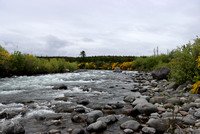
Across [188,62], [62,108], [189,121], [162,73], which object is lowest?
[62,108]

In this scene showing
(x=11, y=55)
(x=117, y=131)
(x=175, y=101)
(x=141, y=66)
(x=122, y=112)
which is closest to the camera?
(x=117, y=131)

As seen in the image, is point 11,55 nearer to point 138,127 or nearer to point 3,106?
point 3,106

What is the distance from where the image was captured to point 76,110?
4.77 metres

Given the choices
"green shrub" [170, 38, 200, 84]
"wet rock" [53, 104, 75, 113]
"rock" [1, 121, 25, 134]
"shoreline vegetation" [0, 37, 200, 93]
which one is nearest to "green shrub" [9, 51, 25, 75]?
"shoreline vegetation" [0, 37, 200, 93]

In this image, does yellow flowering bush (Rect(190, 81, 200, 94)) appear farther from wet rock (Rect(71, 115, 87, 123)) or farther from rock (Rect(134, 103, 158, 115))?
wet rock (Rect(71, 115, 87, 123))

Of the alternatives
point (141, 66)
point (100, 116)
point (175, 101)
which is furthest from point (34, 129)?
point (141, 66)

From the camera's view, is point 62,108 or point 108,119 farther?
point 62,108

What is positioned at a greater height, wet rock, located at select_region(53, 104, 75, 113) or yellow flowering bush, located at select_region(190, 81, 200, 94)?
yellow flowering bush, located at select_region(190, 81, 200, 94)

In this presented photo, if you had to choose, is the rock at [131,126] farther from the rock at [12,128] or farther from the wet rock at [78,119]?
the rock at [12,128]

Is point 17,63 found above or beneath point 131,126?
above

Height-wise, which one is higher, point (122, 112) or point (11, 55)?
point (11, 55)

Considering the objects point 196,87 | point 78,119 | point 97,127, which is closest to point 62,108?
point 78,119

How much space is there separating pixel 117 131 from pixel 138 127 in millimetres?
521

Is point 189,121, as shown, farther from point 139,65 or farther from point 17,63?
point 139,65
